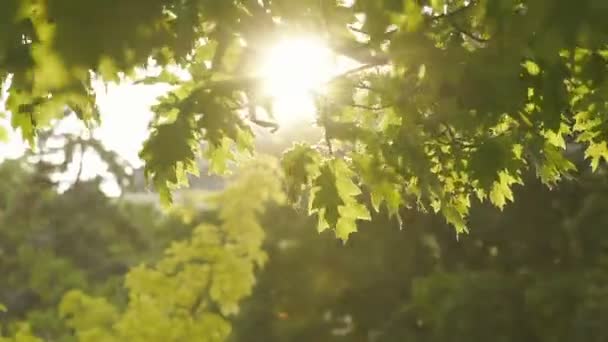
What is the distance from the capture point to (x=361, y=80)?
13.4 feet

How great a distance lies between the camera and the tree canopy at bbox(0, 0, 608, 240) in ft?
9.01

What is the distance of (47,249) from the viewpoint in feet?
88.6

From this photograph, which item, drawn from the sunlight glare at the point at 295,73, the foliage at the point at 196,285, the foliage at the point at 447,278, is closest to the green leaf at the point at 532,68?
the sunlight glare at the point at 295,73

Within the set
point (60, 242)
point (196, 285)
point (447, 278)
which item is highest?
point (60, 242)

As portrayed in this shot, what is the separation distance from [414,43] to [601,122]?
168cm

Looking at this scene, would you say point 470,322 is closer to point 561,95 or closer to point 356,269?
point 356,269

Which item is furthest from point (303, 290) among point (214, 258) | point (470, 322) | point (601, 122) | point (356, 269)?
point (601, 122)

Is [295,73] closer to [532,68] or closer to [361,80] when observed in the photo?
[361,80]

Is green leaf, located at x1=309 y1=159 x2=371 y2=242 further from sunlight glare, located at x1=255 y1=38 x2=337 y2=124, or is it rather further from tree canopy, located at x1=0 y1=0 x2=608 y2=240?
→ sunlight glare, located at x1=255 y1=38 x2=337 y2=124

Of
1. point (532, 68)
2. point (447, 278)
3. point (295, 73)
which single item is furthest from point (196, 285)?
point (447, 278)

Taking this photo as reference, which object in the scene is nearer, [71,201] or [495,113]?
[495,113]

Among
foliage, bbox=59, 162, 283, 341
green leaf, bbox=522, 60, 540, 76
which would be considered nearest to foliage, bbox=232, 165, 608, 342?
foliage, bbox=59, 162, 283, 341

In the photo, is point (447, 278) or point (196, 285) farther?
point (447, 278)

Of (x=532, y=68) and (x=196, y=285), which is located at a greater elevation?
(x=532, y=68)
